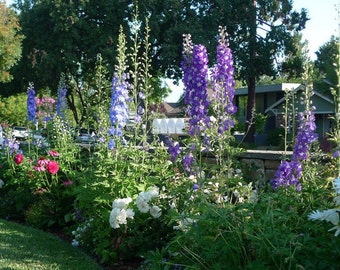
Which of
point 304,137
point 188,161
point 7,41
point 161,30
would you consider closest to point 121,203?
point 188,161

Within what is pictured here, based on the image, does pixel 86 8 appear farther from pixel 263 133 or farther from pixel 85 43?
pixel 263 133

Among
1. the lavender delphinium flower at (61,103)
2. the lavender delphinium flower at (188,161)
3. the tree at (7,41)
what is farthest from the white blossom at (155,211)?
the tree at (7,41)

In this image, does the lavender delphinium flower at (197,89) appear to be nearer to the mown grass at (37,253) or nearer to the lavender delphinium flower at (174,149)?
the lavender delphinium flower at (174,149)

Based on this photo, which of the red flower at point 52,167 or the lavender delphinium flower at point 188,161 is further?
the red flower at point 52,167

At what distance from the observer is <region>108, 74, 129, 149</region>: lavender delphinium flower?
19.5 feet

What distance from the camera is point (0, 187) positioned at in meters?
8.06

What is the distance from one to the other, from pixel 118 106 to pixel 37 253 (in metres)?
1.96

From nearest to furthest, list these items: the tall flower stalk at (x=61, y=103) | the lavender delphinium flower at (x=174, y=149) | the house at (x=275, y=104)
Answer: the lavender delphinium flower at (x=174, y=149) < the tall flower stalk at (x=61, y=103) < the house at (x=275, y=104)

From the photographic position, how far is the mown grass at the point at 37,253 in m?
4.71

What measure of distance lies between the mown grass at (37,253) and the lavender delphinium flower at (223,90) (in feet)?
6.15

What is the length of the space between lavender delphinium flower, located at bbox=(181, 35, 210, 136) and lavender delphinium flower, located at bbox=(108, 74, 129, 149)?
1.46 metres

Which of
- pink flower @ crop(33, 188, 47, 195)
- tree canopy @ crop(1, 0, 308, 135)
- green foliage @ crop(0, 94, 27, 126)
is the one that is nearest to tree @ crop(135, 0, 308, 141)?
tree canopy @ crop(1, 0, 308, 135)

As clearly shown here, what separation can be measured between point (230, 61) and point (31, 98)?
16.5 feet

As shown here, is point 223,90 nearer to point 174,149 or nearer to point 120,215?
point 174,149
